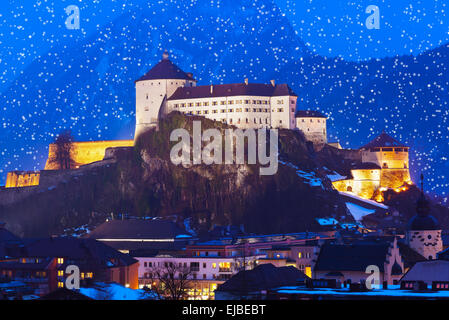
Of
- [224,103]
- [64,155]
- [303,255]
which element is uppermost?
[224,103]

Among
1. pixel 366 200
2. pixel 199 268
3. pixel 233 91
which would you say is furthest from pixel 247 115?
pixel 199 268

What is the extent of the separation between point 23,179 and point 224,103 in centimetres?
3463

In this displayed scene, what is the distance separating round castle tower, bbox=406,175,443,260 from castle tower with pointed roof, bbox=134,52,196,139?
201ft

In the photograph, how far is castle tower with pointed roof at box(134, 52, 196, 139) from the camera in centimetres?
15688

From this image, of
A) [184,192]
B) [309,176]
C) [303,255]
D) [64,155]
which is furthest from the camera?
[64,155]

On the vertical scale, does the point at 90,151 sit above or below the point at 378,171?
above

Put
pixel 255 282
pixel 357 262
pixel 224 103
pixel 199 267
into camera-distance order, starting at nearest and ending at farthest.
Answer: pixel 255 282
pixel 357 262
pixel 199 267
pixel 224 103

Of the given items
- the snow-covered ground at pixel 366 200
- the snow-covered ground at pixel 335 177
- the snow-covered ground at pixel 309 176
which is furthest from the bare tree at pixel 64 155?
the snow-covered ground at pixel 366 200

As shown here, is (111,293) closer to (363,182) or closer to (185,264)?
(185,264)

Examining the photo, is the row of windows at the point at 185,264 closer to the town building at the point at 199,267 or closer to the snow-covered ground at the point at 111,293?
the town building at the point at 199,267

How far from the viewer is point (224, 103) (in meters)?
153

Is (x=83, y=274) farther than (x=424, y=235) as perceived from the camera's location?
No

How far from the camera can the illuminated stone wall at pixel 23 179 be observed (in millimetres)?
166137

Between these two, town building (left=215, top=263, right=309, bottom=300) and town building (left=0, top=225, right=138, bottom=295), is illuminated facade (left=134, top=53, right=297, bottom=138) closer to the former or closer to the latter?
town building (left=0, top=225, right=138, bottom=295)
